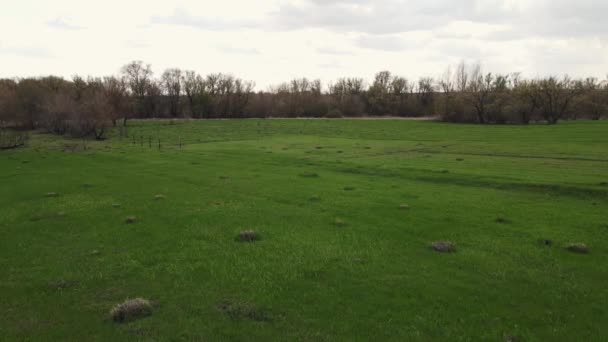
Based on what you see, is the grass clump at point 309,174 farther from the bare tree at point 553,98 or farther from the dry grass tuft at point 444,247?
the bare tree at point 553,98

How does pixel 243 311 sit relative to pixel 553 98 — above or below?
below

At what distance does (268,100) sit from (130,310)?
141773mm

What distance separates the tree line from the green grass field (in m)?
63.7

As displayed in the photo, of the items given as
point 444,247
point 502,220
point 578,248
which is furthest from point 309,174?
point 578,248

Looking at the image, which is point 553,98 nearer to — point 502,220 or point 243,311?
point 502,220

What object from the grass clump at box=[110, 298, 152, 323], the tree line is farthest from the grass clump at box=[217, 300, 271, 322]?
the tree line

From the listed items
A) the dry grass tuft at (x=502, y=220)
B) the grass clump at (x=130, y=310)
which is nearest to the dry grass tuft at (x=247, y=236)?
the grass clump at (x=130, y=310)

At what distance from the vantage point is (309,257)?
559 inches

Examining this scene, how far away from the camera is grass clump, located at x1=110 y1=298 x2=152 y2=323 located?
9898mm

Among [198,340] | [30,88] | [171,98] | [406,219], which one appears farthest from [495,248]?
[171,98]

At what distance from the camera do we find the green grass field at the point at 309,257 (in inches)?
380

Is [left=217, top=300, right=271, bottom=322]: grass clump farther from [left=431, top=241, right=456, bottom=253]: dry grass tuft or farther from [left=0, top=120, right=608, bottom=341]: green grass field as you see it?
[left=431, top=241, right=456, bottom=253]: dry grass tuft

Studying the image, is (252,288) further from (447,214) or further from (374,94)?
(374,94)

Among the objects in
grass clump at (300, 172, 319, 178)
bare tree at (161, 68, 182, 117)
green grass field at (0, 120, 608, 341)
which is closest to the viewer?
green grass field at (0, 120, 608, 341)
